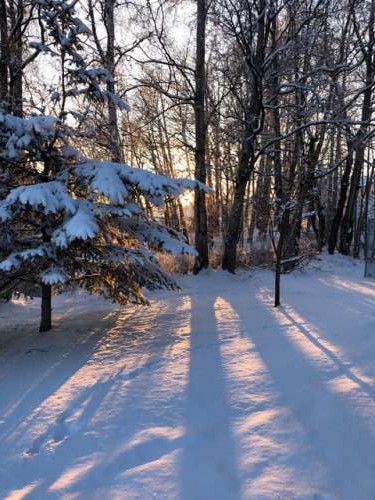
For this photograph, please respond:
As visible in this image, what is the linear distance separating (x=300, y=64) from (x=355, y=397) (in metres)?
12.7

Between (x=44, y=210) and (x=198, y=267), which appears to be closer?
(x=44, y=210)

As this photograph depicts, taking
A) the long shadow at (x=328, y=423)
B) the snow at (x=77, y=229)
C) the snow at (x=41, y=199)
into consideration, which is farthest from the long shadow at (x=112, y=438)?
the snow at (x=41, y=199)

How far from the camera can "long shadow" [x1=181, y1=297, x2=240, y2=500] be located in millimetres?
2762

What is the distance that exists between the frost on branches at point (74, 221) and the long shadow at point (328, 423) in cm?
246

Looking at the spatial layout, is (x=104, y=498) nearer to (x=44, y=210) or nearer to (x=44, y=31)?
(x=44, y=210)

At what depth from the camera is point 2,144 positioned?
627cm

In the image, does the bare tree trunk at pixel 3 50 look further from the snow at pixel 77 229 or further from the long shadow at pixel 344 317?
the long shadow at pixel 344 317

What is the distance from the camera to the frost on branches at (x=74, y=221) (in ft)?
18.4

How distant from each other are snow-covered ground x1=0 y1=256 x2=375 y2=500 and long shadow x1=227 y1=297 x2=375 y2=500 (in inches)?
0.4

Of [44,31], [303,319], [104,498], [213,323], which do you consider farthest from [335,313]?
[44,31]

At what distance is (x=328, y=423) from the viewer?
11.0ft

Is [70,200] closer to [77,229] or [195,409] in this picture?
[77,229]

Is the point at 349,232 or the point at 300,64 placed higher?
the point at 300,64

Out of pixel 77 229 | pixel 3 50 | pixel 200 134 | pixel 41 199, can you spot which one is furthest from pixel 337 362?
pixel 200 134
